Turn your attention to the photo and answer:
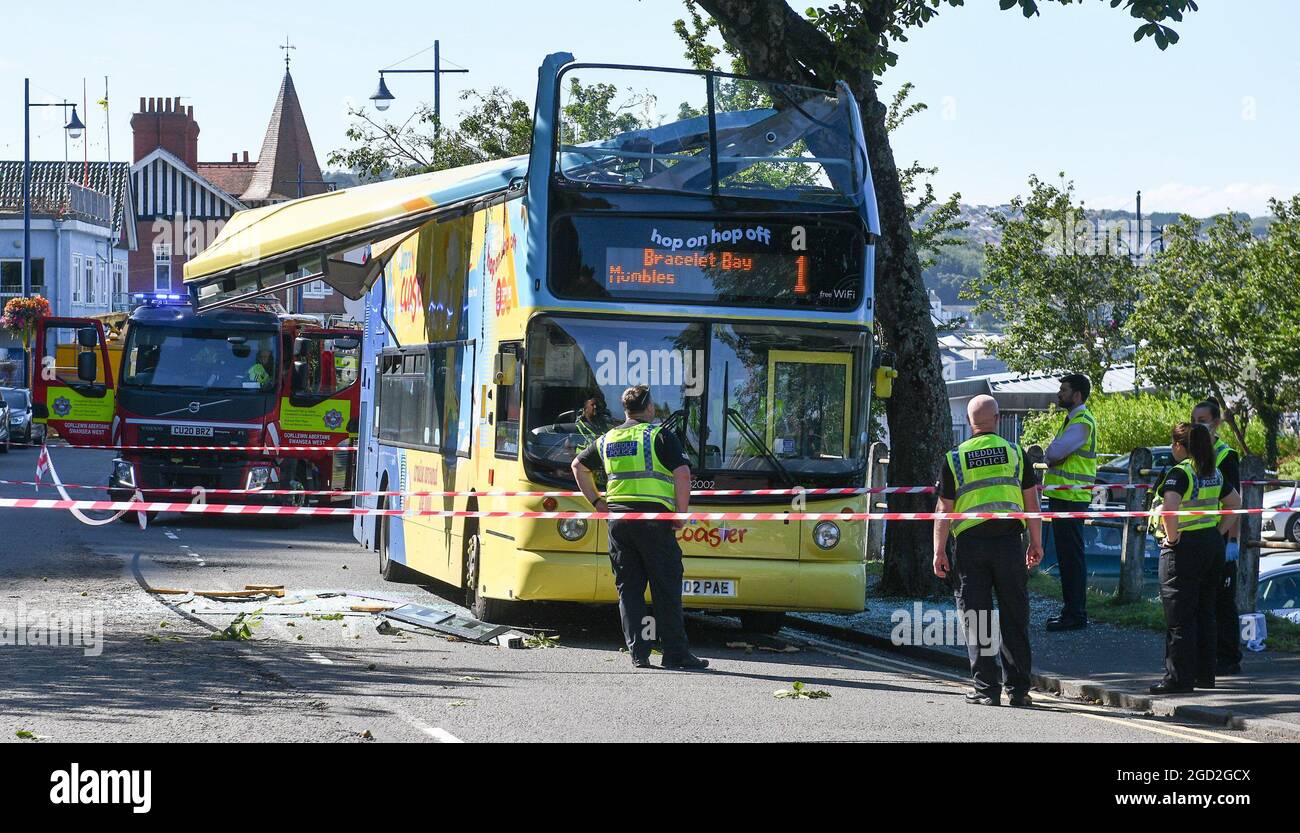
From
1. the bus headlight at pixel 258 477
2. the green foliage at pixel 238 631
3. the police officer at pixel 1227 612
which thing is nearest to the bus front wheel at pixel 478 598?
the green foliage at pixel 238 631

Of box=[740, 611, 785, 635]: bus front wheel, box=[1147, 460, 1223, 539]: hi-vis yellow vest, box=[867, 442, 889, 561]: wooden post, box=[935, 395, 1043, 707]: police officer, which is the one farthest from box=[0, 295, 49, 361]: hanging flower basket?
box=[1147, 460, 1223, 539]: hi-vis yellow vest

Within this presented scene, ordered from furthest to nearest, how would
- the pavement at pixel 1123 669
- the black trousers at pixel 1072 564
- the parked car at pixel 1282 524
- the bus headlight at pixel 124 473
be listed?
the parked car at pixel 1282 524 → the bus headlight at pixel 124 473 → the black trousers at pixel 1072 564 → the pavement at pixel 1123 669

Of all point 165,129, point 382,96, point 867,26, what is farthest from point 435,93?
point 165,129

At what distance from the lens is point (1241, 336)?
35781mm

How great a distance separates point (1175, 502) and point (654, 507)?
3259mm

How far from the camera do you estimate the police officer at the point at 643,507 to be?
11688 mm

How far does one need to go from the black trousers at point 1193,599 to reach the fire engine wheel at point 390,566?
8395mm

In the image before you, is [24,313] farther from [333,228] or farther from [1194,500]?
[1194,500]

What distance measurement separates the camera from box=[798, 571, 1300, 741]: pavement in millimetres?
10055

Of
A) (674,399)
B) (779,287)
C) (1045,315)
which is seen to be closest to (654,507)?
(674,399)

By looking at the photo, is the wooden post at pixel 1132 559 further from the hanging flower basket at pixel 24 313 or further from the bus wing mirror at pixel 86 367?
the hanging flower basket at pixel 24 313

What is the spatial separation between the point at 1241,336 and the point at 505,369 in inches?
1035
